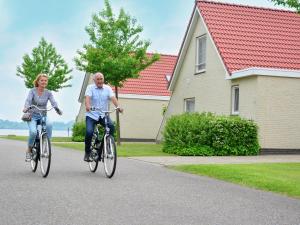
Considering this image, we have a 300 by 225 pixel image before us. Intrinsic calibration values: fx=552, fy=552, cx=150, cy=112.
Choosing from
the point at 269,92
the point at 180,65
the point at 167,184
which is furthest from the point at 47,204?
the point at 180,65

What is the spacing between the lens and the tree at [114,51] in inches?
1020

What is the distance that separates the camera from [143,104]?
36.0 meters

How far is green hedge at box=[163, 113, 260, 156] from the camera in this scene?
18.3 m

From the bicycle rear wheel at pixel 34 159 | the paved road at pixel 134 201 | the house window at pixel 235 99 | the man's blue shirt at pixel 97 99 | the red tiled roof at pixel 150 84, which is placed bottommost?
the paved road at pixel 134 201

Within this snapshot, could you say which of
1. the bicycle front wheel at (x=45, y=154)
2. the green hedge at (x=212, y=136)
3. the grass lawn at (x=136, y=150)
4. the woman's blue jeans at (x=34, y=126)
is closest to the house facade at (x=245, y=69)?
the green hedge at (x=212, y=136)

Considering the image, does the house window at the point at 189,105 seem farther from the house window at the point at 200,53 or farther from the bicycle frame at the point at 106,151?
the bicycle frame at the point at 106,151

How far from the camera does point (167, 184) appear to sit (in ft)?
31.3

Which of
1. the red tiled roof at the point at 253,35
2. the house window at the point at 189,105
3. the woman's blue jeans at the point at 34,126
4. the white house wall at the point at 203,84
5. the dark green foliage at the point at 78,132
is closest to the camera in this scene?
the woman's blue jeans at the point at 34,126

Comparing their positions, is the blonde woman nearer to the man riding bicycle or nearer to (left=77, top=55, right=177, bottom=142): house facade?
the man riding bicycle

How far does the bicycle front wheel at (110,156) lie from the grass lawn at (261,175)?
7.52 ft

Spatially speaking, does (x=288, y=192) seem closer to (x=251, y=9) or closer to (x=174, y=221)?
(x=174, y=221)

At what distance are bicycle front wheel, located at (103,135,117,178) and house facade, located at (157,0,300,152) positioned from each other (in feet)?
35.0

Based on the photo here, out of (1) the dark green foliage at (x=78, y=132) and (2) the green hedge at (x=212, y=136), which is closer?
(2) the green hedge at (x=212, y=136)

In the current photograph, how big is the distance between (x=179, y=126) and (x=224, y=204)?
11495 mm
